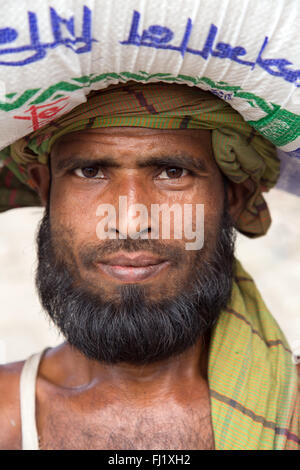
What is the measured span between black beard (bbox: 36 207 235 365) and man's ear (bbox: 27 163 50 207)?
15 cm

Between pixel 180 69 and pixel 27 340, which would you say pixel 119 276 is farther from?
pixel 27 340

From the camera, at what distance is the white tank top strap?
1.84m

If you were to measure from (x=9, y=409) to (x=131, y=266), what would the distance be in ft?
2.16

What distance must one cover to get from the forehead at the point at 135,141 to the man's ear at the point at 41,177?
0.80 feet

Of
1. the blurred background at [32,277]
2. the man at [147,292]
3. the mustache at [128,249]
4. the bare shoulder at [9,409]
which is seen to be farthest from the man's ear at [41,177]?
the blurred background at [32,277]

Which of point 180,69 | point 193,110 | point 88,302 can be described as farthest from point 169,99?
point 88,302

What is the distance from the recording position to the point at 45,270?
77.0 inches

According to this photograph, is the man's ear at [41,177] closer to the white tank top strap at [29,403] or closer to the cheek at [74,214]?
the cheek at [74,214]

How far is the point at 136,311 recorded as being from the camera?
5.59 feet

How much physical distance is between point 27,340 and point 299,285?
211 cm

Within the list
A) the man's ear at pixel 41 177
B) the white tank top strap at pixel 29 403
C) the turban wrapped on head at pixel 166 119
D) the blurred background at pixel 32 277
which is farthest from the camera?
the blurred background at pixel 32 277

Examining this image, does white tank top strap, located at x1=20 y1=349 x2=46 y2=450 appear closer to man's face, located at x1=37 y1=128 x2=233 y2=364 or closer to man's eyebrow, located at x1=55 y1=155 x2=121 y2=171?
man's face, located at x1=37 y1=128 x2=233 y2=364

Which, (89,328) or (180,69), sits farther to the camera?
(89,328)

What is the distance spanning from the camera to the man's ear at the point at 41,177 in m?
1.95
